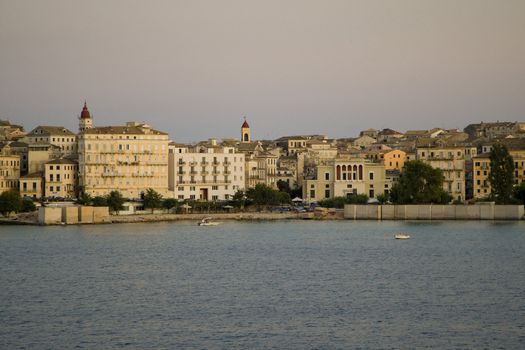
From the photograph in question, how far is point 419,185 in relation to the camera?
7594 centimetres

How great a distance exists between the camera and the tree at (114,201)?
251ft

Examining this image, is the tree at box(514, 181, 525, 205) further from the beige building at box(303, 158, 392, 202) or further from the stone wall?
the stone wall

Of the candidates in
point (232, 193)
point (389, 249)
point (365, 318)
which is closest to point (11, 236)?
point (389, 249)

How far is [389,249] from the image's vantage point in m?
52.8

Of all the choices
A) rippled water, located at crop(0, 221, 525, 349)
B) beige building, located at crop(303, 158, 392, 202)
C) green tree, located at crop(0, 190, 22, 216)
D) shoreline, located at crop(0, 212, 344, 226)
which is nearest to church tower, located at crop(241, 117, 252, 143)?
beige building, located at crop(303, 158, 392, 202)

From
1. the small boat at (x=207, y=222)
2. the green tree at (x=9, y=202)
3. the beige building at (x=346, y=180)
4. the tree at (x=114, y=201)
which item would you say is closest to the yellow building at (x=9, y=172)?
the green tree at (x=9, y=202)

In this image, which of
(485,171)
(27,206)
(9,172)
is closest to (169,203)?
(27,206)

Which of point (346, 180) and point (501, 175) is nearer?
point (501, 175)

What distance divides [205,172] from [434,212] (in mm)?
18237

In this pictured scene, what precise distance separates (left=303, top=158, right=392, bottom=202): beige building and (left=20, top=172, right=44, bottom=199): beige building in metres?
20.0

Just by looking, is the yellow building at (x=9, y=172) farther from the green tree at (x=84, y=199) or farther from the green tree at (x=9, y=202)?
the green tree at (x=9, y=202)

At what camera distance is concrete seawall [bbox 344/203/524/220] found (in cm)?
7362

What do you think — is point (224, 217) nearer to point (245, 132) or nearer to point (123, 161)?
point (123, 161)

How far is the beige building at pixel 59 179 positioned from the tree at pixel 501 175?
93.5 ft
